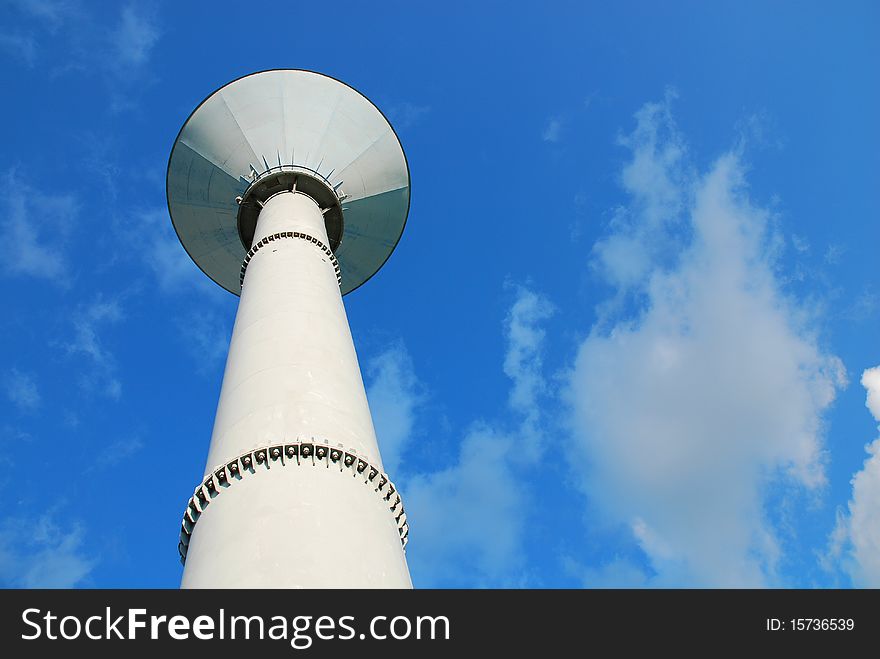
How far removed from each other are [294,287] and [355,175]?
1166 cm

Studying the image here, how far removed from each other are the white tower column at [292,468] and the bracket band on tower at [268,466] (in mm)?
21

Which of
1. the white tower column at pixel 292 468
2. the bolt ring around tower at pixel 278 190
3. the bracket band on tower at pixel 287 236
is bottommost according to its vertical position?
the white tower column at pixel 292 468

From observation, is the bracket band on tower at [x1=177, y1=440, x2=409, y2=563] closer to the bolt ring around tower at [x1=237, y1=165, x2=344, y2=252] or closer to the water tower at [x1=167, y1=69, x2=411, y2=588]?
the water tower at [x1=167, y1=69, x2=411, y2=588]

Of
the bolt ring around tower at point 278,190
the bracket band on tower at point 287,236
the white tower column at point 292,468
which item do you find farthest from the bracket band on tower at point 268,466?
the bolt ring around tower at point 278,190

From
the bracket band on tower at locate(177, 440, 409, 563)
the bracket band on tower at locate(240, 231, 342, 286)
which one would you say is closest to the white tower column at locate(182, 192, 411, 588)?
the bracket band on tower at locate(177, 440, 409, 563)

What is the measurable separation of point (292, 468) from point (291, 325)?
4.70 meters

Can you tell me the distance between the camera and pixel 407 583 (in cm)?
1130

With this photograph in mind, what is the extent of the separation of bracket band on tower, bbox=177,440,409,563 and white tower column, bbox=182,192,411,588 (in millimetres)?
Result: 21

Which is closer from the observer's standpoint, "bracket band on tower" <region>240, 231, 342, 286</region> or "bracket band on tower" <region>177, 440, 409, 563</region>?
"bracket band on tower" <region>177, 440, 409, 563</region>

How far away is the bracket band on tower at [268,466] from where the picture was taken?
39.5 feet

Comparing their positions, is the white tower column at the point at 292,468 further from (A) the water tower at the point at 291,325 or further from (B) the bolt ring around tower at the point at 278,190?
(B) the bolt ring around tower at the point at 278,190

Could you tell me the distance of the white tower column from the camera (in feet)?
34.1
